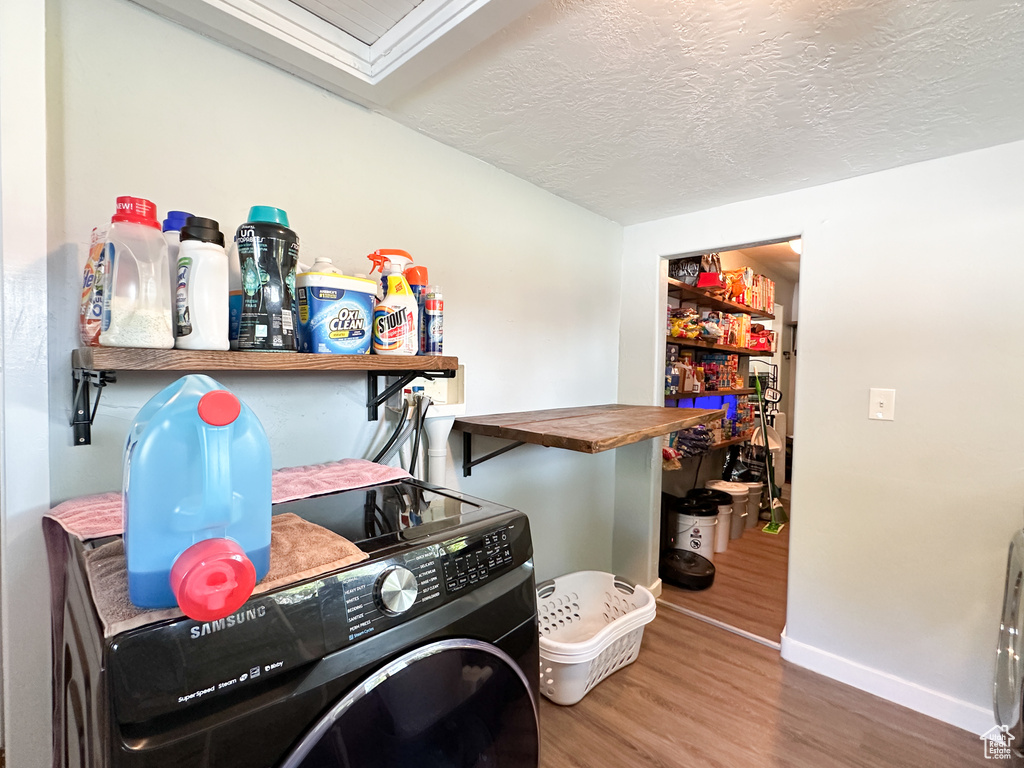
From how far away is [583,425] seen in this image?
1584mm

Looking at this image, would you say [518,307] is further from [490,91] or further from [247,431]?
[247,431]

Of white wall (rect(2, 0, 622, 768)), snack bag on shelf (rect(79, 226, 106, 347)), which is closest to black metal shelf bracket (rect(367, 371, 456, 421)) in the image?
white wall (rect(2, 0, 622, 768))

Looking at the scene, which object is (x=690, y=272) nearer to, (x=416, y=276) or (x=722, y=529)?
(x=722, y=529)

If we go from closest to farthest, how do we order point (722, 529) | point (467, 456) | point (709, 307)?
point (467, 456), point (722, 529), point (709, 307)

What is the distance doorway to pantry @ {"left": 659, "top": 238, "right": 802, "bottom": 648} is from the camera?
100 inches

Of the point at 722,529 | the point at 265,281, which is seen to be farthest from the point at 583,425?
the point at 722,529

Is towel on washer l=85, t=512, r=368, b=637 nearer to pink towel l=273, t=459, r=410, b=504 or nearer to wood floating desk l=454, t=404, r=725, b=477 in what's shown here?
pink towel l=273, t=459, r=410, b=504

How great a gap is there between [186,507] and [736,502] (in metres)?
Answer: 3.60

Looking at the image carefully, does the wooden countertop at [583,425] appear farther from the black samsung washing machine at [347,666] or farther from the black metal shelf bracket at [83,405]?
the black metal shelf bracket at [83,405]

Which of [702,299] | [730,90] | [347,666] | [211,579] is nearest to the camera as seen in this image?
[211,579]

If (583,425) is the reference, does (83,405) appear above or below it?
above

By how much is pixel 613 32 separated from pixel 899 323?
1562 millimetres

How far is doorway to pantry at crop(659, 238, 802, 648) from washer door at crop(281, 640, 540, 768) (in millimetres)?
1812

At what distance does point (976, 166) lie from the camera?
161 centimetres
